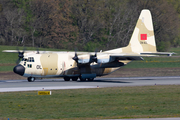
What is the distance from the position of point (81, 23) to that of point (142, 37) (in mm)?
51474

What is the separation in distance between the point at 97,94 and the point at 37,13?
66.9 meters

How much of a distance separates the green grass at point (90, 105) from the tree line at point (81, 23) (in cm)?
5966

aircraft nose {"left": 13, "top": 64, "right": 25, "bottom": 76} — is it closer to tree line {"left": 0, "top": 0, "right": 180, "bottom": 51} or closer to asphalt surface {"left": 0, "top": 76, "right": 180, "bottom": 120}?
asphalt surface {"left": 0, "top": 76, "right": 180, "bottom": 120}

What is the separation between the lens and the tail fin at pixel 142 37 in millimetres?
39750

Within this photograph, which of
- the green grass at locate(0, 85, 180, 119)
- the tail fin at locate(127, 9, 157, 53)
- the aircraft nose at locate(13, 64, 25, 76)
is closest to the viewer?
the green grass at locate(0, 85, 180, 119)

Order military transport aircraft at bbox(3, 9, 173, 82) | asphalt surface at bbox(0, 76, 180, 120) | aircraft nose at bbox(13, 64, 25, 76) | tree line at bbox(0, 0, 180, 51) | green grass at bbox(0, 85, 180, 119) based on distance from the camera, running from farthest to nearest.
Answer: tree line at bbox(0, 0, 180, 51), military transport aircraft at bbox(3, 9, 173, 82), aircraft nose at bbox(13, 64, 25, 76), asphalt surface at bbox(0, 76, 180, 120), green grass at bbox(0, 85, 180, 119)

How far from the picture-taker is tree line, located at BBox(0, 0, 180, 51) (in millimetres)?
84750

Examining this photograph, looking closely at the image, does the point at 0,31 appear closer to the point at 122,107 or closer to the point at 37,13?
the point at 37,13

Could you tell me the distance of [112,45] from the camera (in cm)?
8725

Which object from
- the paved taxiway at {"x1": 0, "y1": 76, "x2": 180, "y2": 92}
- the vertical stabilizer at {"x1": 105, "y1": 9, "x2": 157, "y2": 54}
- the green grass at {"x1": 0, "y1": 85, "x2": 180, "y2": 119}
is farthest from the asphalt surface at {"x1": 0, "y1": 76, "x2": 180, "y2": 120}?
the vertical stabilizer at {"x1": 105, "y1": 9, "x2": 157, "y2": 54}

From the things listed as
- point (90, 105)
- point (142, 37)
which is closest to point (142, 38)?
point (142, 37)

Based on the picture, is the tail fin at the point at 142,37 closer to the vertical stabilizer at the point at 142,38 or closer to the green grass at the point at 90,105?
the vertical stabilizer at the point at 142,38

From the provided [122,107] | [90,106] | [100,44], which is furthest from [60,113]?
[100,44]

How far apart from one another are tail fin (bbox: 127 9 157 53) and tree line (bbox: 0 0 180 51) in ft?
140
